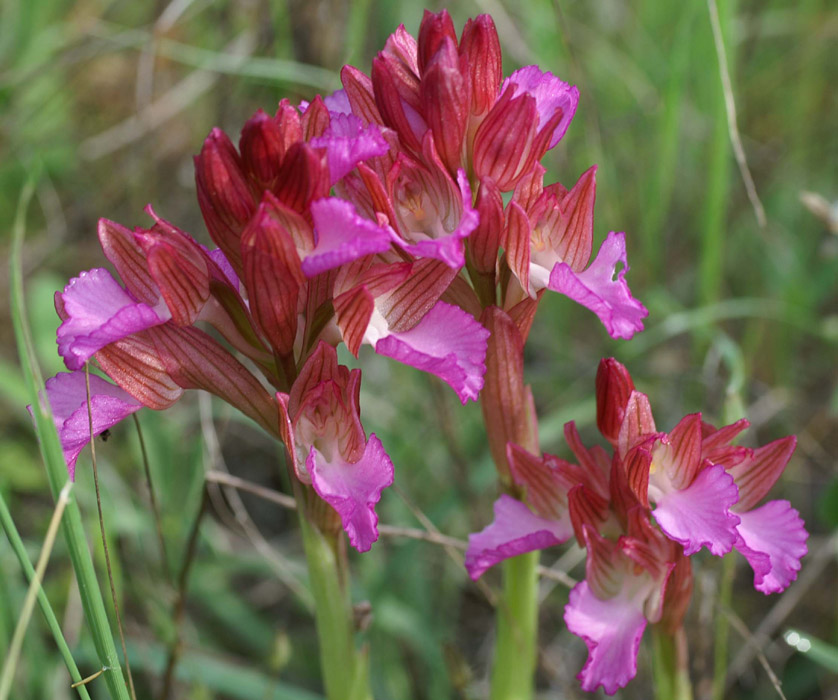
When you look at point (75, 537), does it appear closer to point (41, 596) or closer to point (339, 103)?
point (41, 596)

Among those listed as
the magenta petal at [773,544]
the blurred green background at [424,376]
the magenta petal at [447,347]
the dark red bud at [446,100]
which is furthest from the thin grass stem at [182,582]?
the magenta petal at [773,544]

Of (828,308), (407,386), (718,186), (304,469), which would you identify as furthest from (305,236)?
(828,308)

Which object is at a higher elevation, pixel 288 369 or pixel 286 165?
pixel 286 165

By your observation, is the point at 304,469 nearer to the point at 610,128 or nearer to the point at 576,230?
the point at 576,230

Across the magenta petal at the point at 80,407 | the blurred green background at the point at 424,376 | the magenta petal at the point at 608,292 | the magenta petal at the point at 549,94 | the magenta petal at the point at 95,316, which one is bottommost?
the blurred green background at the point at 424,376

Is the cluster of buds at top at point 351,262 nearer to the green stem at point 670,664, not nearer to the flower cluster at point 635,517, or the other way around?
the flower cluster at point 635,517

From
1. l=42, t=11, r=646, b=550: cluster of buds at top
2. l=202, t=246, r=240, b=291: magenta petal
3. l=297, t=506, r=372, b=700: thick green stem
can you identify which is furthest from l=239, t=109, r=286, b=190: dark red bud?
l=297, t=506, r=372, b=700: thick green stem

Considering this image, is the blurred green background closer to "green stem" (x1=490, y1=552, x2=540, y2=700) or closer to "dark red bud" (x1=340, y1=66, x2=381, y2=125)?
"green stem" (x1=490, y1=552, x2=540, y2=700)
